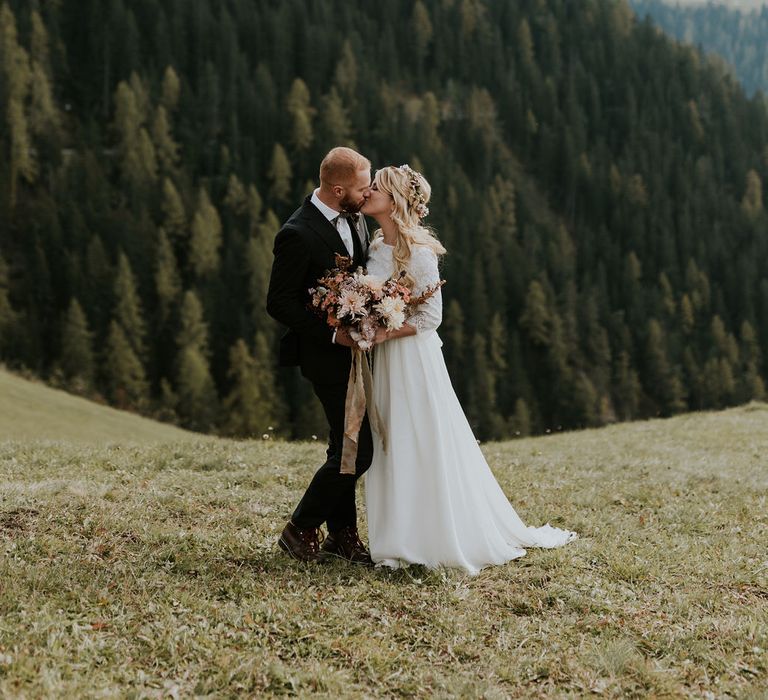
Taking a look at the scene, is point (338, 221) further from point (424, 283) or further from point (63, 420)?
point (63, 420)

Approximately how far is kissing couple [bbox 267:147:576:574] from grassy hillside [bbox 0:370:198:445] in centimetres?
1369

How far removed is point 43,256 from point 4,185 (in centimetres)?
1375

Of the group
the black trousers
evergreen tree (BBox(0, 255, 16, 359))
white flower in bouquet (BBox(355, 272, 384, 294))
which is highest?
evergreen tree (BBox(0, 255, 16, 359))

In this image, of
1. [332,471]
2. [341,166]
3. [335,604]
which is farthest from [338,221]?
[335,604]

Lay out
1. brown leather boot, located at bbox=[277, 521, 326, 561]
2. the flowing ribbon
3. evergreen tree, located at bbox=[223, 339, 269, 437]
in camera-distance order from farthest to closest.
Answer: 1. evergreen tree, located at bbox=[223, 339, 269, 437]
2. brown leather boot, located at bbox=[277, 521, 326, 561]
3. the flowing ribbon

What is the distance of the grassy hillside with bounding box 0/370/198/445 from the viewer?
22.0 m

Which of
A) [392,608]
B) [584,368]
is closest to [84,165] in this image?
[584,368]

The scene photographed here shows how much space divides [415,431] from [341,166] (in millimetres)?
2645

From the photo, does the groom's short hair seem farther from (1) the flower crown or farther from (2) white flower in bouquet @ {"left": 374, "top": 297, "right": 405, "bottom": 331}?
(2) white flower in bouquet @ {"left": 374, "top": 297, "right": 405, "bottom": 331}

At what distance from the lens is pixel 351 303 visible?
7211 millimetres

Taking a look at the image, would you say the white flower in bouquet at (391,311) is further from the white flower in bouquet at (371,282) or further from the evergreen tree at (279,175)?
the evergreen tree at (279,175)

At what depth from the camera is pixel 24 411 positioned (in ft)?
77.0

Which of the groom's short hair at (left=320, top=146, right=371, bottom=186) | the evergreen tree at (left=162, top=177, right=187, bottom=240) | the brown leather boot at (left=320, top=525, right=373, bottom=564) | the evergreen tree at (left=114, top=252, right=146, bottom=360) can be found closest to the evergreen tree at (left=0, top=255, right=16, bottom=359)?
the evergreen tree at (left=114, top=252, right=146, bottom=360)

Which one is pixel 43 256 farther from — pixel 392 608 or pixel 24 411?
pixel 392 608
